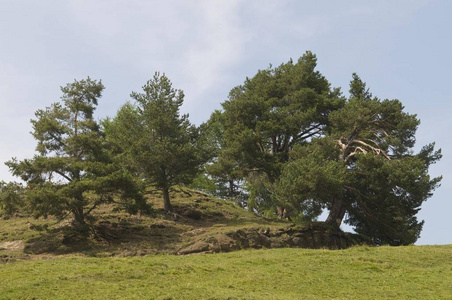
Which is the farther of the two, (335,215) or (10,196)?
(335,215)

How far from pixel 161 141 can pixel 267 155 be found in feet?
34.1

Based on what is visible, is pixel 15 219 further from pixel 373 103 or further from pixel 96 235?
pixel 373 103

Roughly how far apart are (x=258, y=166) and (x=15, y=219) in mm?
21965

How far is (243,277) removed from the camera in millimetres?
17594

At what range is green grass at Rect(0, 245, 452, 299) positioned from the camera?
14891 millimetres

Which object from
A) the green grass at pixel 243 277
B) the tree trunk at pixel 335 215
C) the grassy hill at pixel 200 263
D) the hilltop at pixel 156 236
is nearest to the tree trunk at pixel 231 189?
the hilltop at pixel 156 236

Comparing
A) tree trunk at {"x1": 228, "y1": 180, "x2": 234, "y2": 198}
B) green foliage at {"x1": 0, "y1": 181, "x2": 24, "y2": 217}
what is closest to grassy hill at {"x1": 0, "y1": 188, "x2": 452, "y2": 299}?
green foliage at {"x1": 0, "y1": 181, "x2": 24, "y2": 217}

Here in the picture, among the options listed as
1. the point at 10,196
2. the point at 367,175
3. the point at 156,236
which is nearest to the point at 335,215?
the point at 367,175

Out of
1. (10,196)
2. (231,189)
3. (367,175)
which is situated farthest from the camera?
(231,189)

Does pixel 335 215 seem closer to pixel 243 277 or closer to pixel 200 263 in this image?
pixel 200 263

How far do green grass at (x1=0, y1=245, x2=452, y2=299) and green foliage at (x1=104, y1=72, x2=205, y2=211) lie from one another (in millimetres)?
11037

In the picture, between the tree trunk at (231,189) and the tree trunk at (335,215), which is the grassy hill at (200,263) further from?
the tree trunk at (231,189)

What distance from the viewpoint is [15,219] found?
34.0m

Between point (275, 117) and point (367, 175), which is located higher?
point (275, 117)
